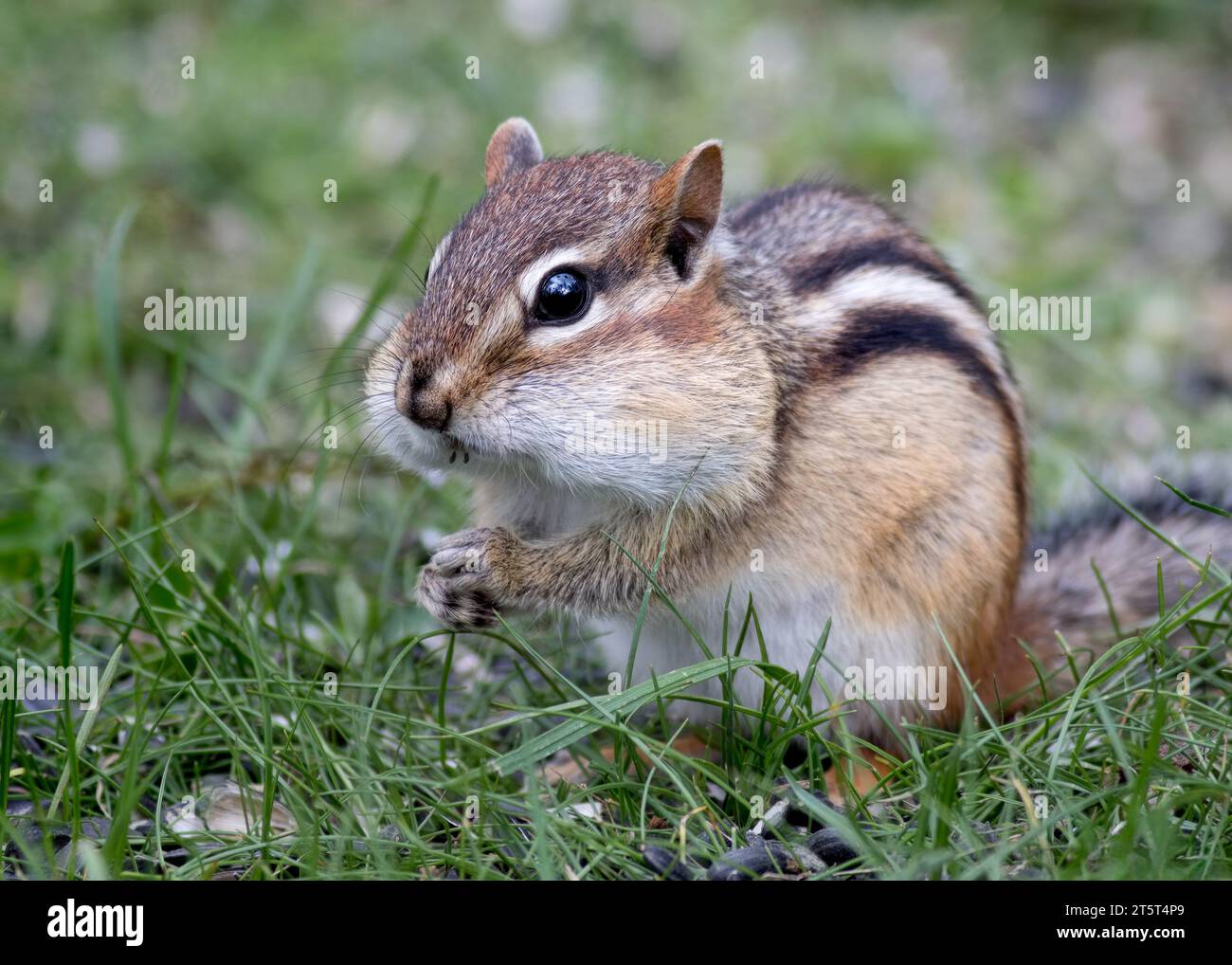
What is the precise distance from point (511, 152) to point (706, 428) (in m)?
1.14

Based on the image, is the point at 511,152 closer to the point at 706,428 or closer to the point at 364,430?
the point at 706,428

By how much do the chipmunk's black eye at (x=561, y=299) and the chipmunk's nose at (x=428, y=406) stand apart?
0.32 m

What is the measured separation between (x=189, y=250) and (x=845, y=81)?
4.16 m

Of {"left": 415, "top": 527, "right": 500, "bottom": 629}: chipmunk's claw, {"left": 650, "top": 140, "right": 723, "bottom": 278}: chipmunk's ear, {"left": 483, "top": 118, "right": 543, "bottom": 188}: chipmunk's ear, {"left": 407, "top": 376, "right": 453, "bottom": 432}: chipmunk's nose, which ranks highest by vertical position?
{"left": 483, "top": 118, "right": 543, "bottom": 188}: chipmunk's ear

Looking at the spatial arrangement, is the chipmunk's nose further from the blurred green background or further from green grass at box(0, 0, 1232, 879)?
the blurred green background

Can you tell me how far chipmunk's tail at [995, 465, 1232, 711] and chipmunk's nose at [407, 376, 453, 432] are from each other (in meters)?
1.80

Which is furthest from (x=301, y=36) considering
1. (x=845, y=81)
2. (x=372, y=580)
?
(x=372, y=580)

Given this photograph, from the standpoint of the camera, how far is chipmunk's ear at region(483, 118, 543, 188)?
382 cm

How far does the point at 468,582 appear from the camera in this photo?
3402 mm

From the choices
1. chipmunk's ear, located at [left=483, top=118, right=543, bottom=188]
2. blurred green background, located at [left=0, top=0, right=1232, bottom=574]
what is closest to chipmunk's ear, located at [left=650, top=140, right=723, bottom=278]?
chipmunk's ear, located at [left=483, top=118, right=543, bottom=188]

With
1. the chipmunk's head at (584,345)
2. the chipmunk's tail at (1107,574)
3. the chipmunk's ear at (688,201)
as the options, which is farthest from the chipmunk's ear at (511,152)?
the chipmunk's tail at (1107,574)

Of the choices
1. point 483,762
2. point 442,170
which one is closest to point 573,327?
point 483,762

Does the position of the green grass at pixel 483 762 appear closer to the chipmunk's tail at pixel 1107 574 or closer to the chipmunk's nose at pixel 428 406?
the chipmunk's tail at pixel 1107 574

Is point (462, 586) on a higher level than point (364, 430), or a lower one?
lower
